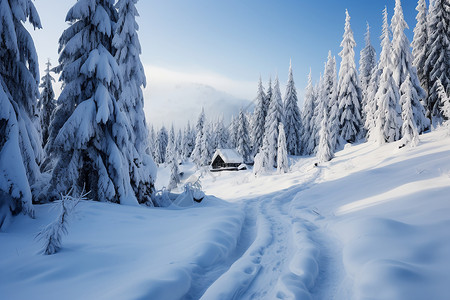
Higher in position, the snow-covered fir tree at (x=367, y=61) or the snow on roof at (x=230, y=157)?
the snow-covered fir tree at (x=367, y=61)

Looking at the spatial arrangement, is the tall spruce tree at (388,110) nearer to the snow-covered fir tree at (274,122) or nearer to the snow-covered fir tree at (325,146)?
the snow-covered fir tree at (325,146)

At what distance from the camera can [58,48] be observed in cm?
989

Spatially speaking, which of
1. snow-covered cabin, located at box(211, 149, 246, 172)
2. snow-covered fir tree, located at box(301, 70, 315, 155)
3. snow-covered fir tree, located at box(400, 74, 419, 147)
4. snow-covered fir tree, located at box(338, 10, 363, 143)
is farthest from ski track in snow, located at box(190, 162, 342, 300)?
snow-covered fir tree, located at box(301, 70, 315, 155)

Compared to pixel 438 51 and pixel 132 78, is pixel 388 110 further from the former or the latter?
pixel 132 78

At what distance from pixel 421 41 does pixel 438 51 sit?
3931 millimetres

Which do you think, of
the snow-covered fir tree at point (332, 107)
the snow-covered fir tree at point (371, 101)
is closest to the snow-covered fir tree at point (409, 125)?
the snow-covered fir tree at point (332, 107)

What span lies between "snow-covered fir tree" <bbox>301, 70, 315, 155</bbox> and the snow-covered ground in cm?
→ 3987

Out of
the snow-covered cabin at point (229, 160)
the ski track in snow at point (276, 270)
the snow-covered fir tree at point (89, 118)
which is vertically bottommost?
the ski track in snow at point (276, 270)

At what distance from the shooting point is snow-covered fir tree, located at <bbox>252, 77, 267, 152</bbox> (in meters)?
46.8

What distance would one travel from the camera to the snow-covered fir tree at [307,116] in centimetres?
4697

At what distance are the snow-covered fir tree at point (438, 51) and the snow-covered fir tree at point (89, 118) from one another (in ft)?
99.6

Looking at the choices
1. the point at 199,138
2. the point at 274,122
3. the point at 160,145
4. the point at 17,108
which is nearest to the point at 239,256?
the point at 17,108

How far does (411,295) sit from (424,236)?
83.5 inches

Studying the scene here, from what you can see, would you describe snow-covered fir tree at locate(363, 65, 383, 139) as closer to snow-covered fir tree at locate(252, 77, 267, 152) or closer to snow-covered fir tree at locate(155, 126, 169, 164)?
snow-covered fir tree at locate(252, 77, 267, 152)
